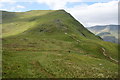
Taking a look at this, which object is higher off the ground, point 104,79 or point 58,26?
point 58,26

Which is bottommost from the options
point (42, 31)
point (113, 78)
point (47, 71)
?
point (113, 78)

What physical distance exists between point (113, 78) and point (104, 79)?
130 inches

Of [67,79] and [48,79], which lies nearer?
[48,79]

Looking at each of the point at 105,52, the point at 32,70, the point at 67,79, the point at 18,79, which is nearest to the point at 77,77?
the point at 67,79

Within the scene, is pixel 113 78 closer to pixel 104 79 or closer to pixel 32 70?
pixel 104 79

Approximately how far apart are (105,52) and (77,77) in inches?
1852

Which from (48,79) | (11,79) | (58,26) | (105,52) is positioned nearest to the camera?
(11,79)

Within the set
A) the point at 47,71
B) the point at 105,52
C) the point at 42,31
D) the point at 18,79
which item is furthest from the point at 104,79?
the point at 42,31

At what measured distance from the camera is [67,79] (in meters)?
30.8

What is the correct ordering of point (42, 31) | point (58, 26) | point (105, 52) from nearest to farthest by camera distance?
point (105, 52)
point (42, 31)
point (58, 26)

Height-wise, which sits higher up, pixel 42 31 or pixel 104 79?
pixel 42 31

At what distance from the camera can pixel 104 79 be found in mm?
35219

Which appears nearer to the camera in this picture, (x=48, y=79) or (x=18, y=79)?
(x=18, y=79)

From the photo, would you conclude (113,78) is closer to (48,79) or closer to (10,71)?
(48,79)
